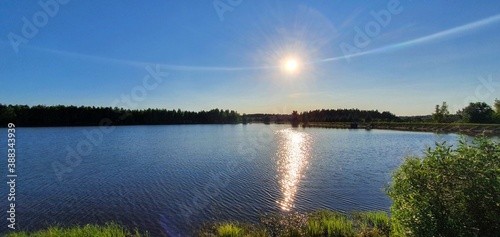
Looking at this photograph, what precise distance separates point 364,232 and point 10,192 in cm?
2587

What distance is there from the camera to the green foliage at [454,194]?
7.25m

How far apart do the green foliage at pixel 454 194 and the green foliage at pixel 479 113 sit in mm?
141815

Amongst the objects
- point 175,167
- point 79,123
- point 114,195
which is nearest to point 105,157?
point 175,167

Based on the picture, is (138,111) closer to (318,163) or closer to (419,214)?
(318,163)

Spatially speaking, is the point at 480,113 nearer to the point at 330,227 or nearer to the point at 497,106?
the point at 497,106

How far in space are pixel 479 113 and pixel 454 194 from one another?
482ft

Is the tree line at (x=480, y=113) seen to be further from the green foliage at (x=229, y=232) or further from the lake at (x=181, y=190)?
the green foliage at (x=229, y=232)

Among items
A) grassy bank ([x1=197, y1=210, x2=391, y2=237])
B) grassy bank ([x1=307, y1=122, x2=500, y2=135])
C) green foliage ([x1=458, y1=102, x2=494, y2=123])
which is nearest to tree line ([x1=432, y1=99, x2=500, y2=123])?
green foliage ([x1=458, y1=102, x2=494, y2=123])

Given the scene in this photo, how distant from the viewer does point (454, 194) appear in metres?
7.82

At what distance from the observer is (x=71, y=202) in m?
18.8

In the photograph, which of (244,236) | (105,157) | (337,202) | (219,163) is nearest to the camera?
(244,236)

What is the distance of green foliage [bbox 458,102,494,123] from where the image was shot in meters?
114

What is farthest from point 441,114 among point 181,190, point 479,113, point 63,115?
point 63,115

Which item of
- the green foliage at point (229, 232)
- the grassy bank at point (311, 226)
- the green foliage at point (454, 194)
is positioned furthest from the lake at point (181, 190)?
the green foliage at point (454, 194)
